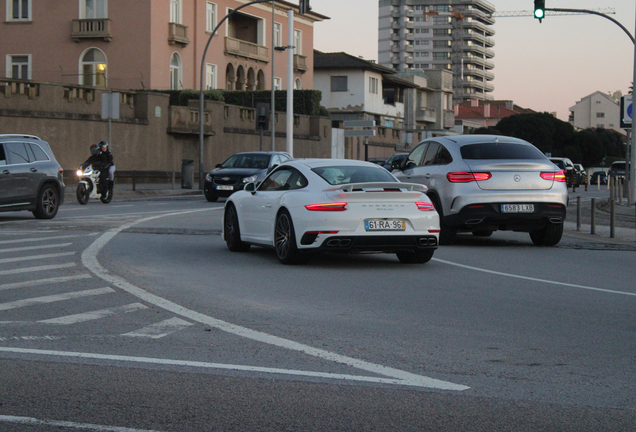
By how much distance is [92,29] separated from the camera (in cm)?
5234

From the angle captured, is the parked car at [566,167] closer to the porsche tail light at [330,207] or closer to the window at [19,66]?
the window at [19,66]

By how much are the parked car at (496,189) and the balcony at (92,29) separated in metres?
39.8

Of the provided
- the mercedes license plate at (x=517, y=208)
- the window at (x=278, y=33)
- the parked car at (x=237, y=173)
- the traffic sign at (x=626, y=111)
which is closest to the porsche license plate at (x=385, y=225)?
the mercedes license plate at (x=517, y=208)

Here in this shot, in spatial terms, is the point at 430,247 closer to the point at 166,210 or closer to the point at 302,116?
the point at 166,210

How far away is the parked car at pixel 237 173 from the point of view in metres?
30.1

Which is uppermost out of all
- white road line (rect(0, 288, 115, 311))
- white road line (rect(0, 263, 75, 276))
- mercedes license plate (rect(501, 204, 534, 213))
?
mercedes license plate (rect(501, 204, 534, 213))

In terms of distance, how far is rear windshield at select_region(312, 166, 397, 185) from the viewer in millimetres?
12367

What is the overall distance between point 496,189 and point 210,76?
45.8 meters

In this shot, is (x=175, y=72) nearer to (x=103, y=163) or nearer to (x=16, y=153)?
(x=103, y=163)

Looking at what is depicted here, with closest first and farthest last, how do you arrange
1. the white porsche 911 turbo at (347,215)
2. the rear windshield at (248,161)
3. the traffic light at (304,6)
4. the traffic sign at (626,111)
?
the white porsche 911 turbo at (347,215), the rear windshield at (248,161), the traffic sign at (626,111), the traffic light at (304,6)

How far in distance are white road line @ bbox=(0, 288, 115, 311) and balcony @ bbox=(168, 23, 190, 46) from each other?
44939 millimetres

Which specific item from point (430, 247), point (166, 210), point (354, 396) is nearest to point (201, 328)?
point (354, 396)

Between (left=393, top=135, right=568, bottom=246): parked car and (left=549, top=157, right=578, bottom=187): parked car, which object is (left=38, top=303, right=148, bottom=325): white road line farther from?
(left=549, top=157, right=578, bottom=187): parked car

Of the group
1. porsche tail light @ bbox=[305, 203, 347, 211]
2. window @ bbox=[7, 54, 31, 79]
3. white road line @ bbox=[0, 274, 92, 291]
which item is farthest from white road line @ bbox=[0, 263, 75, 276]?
window @ bbox=[7, 54, 31, 79]
